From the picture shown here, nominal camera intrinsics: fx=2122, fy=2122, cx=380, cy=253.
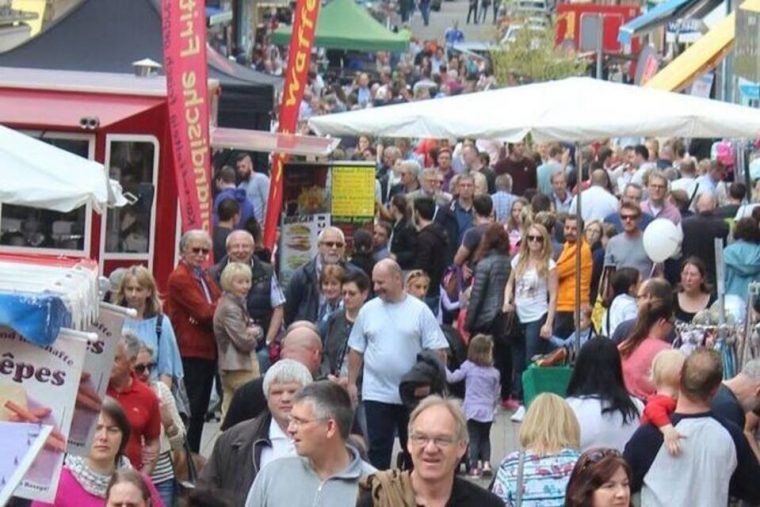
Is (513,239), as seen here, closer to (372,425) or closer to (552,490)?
(372,425)

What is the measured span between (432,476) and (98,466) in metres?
1.78

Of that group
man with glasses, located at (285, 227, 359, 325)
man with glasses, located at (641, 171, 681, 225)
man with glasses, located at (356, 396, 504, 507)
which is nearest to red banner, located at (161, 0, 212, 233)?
man with glasses, located at (285, 227, 359, 325)

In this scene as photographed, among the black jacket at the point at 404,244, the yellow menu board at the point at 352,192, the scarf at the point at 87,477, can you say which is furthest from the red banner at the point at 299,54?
the scarf at the point at 87,477

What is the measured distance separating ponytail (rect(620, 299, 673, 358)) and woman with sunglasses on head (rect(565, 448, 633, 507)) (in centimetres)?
400

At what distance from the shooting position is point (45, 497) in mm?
6422

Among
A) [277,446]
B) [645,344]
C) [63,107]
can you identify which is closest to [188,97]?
[63,107]

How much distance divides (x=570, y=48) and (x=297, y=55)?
31194mm

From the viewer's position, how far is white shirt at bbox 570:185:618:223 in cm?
2117

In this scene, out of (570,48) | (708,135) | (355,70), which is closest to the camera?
(708,135)

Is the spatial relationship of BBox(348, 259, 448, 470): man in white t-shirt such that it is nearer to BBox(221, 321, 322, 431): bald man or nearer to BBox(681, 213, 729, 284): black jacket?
BBox(221, 321, 322, 431): bald man

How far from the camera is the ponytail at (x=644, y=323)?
11281 millimetres

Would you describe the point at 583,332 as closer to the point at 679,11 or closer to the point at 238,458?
the point at 238,458

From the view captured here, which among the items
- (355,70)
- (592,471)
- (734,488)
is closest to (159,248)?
(734,488)

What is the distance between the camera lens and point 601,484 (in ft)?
23.6
